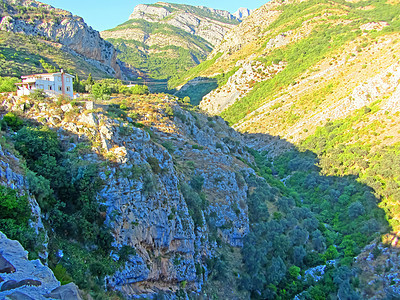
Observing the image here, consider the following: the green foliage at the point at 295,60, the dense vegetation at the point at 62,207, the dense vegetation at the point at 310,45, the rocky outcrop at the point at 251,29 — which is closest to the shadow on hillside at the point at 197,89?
the green foliage at the point at 295,60

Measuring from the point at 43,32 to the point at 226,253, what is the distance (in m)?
72.7

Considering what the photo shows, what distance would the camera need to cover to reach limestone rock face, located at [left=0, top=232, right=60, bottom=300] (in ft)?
18.3

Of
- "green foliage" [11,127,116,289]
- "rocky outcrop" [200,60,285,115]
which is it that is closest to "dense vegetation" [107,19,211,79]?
"rocky outcrop" [200,60,285,115]

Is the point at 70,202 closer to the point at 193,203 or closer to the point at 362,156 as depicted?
the point at 193,203

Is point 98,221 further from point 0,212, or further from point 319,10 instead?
point 319,10

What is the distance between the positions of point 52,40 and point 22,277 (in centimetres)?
7732

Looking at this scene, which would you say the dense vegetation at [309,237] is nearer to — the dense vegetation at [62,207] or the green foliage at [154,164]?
the green foliage at [154,164]

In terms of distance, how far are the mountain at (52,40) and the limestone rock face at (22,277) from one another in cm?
4927

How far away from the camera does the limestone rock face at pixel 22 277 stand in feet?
18.3

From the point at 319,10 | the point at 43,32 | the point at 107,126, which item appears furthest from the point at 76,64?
the point at 319,10

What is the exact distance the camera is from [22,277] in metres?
6.01

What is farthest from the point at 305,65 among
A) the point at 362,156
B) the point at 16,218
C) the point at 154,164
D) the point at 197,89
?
the point at 16,218

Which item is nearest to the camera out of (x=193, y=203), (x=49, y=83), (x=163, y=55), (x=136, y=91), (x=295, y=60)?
(x=193, y=203)

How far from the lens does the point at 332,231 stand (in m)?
30.0
